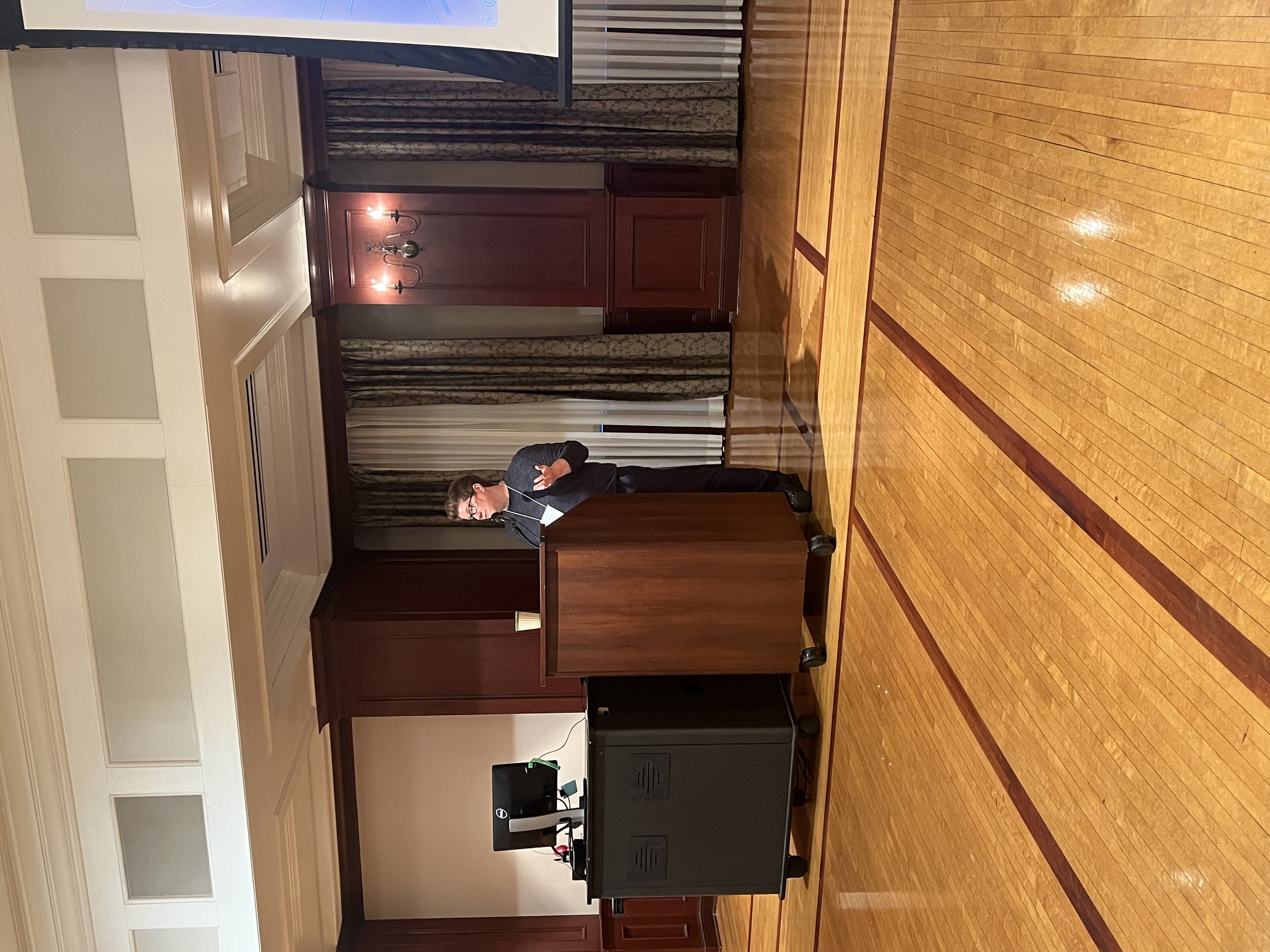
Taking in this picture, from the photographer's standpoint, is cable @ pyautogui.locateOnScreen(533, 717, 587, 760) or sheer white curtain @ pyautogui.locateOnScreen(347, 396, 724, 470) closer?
sheer white curtain @ pyautogui.locateOnScreen(347, 396, 724, 470)

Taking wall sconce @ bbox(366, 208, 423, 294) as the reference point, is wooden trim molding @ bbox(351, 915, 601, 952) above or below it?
below

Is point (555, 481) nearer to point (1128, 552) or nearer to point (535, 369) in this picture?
point (535, 369)

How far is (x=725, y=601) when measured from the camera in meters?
2.79

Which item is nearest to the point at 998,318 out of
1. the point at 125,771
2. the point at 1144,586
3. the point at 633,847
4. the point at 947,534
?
the point at 947,534

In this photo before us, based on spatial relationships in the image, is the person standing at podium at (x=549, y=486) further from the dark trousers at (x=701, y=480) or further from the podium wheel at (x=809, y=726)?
the podium wheel at (x=809, y=726)

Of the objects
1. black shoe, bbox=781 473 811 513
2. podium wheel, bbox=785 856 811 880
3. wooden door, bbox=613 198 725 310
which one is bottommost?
podium wheel, bbox=785 856 811 880

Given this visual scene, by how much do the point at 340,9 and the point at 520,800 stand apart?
271cm

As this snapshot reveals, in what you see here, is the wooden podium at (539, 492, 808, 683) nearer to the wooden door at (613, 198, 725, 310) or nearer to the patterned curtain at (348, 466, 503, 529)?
the wooden door at (613, 198, 725, 310)

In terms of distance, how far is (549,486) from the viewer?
11.6 feet

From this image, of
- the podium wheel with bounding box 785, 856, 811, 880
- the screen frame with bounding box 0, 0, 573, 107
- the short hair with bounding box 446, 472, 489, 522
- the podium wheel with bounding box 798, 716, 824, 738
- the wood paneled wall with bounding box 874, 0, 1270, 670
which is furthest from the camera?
the short hair with bounding box 446, 472, 489, 522

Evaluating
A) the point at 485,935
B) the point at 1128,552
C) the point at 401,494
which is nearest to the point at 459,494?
the point at 401,494

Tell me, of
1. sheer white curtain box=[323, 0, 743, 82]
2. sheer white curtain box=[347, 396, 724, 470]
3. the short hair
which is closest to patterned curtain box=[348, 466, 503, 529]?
sheer white curtain box=[347, 396, 724, 470]

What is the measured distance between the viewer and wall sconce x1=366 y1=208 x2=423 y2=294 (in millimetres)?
4258

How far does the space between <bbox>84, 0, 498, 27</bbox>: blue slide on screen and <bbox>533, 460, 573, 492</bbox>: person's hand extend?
1.42 metres
